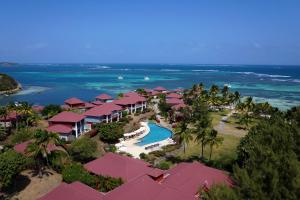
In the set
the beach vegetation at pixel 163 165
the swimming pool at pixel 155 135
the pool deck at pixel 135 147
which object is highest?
the beach vegetation at pixel 163 165

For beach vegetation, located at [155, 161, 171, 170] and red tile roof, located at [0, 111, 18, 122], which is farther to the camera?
red tile roof, located at [0, 111, 18, 122]

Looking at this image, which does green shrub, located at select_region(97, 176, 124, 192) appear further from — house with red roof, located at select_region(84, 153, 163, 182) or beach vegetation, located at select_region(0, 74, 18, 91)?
beach vegetation, located at select_region(0, 74, 18, 91)

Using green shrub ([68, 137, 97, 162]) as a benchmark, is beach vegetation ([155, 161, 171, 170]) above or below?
below

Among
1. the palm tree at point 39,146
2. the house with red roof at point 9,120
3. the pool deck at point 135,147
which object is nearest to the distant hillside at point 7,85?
the house with red roof at point 9,120

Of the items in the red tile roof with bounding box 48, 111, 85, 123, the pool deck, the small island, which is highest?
the red tile roof with bounding box 48, 111, 85, 123

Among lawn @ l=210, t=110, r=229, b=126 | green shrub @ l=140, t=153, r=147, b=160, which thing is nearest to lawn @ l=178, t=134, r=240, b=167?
green shrub @ l=140, t=153, r=147, b=160

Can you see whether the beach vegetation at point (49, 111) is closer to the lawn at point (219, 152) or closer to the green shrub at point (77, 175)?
the lawn at point (219, 152)

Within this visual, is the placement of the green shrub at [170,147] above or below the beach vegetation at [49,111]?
below

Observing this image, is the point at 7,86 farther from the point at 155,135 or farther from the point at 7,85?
the point at 155,135
